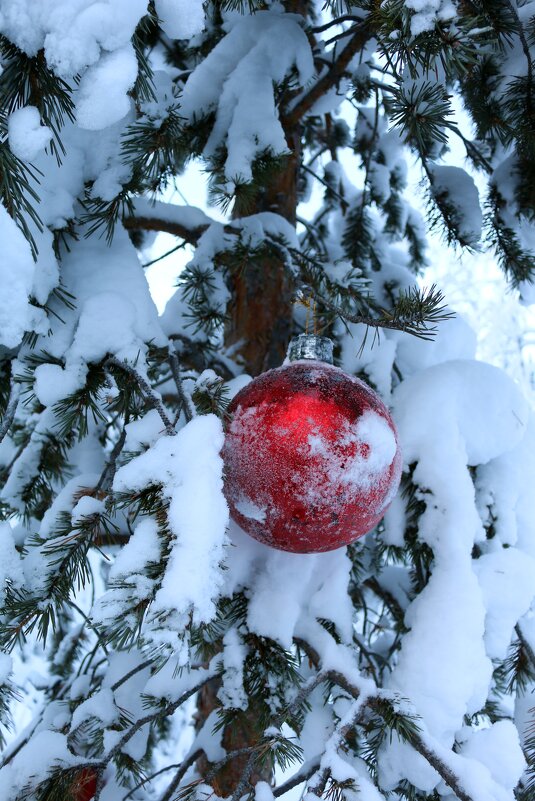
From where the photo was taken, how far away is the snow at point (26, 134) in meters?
0.90

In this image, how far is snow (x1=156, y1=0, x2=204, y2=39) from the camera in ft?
3.18

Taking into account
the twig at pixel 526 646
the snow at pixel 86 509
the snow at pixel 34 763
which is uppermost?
the twig at pixel 526 646

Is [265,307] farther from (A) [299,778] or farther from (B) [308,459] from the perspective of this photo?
(A) [299,778]

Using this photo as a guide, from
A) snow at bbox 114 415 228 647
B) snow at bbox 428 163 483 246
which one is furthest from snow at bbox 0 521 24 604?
snow at bbox 428 163 483 246

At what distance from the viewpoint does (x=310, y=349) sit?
1.33m

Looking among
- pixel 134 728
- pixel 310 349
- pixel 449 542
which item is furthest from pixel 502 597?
pixel 134 728

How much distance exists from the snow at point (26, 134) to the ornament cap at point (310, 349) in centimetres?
65

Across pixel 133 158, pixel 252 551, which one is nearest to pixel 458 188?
pixel 133 158

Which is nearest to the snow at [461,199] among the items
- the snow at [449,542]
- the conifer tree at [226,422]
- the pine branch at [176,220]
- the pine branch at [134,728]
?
the conifer tree at [226,422]

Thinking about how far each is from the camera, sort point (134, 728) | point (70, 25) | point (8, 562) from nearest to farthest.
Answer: point (70, 25) → point (8, 562) → point (134, 728)

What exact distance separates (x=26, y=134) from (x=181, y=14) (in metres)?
0.33

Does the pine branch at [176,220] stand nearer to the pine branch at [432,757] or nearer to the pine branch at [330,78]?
the pine branch at [330,78]

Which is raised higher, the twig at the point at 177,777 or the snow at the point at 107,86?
the snow at the point at 107,86

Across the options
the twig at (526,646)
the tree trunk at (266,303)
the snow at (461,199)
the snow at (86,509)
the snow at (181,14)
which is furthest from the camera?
the tree trunk at (266,303)
